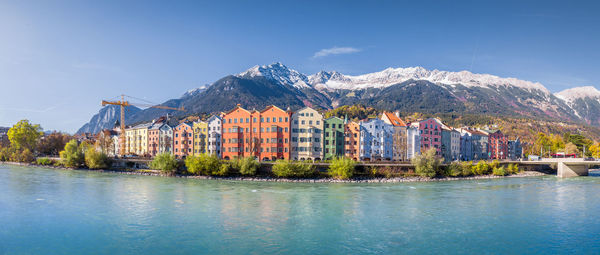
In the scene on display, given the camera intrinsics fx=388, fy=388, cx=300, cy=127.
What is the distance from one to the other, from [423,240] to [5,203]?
44.4 m

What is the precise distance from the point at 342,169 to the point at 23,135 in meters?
108

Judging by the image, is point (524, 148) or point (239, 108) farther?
point (524, 148)

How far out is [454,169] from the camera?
79.8 metres

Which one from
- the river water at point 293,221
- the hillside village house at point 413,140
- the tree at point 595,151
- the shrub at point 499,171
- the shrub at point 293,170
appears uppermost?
the hillside village house at point 413,140

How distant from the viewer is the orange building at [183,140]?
111750 mm

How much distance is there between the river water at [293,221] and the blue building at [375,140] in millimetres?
43960

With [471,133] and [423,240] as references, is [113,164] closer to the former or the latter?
[423,240]

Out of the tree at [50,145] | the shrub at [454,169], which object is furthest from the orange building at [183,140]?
the shrub at [454,169]

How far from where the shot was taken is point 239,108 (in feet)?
326

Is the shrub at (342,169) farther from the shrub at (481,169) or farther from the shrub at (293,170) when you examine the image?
the shrub at (481,169)

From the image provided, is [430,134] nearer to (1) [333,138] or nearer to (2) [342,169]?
(1) [333,138]


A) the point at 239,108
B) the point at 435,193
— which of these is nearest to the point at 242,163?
the point at 239,108

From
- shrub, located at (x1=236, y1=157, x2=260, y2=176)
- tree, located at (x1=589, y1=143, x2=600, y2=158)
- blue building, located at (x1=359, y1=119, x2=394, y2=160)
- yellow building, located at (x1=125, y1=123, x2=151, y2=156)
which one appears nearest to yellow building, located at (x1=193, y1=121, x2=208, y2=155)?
yellow building, located at (x1=125, y1=123, x2=151, y2=156)

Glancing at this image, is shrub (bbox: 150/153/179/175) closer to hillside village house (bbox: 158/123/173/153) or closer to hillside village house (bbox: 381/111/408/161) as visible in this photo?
hillside village house (bbox: 158/123/173/153)
